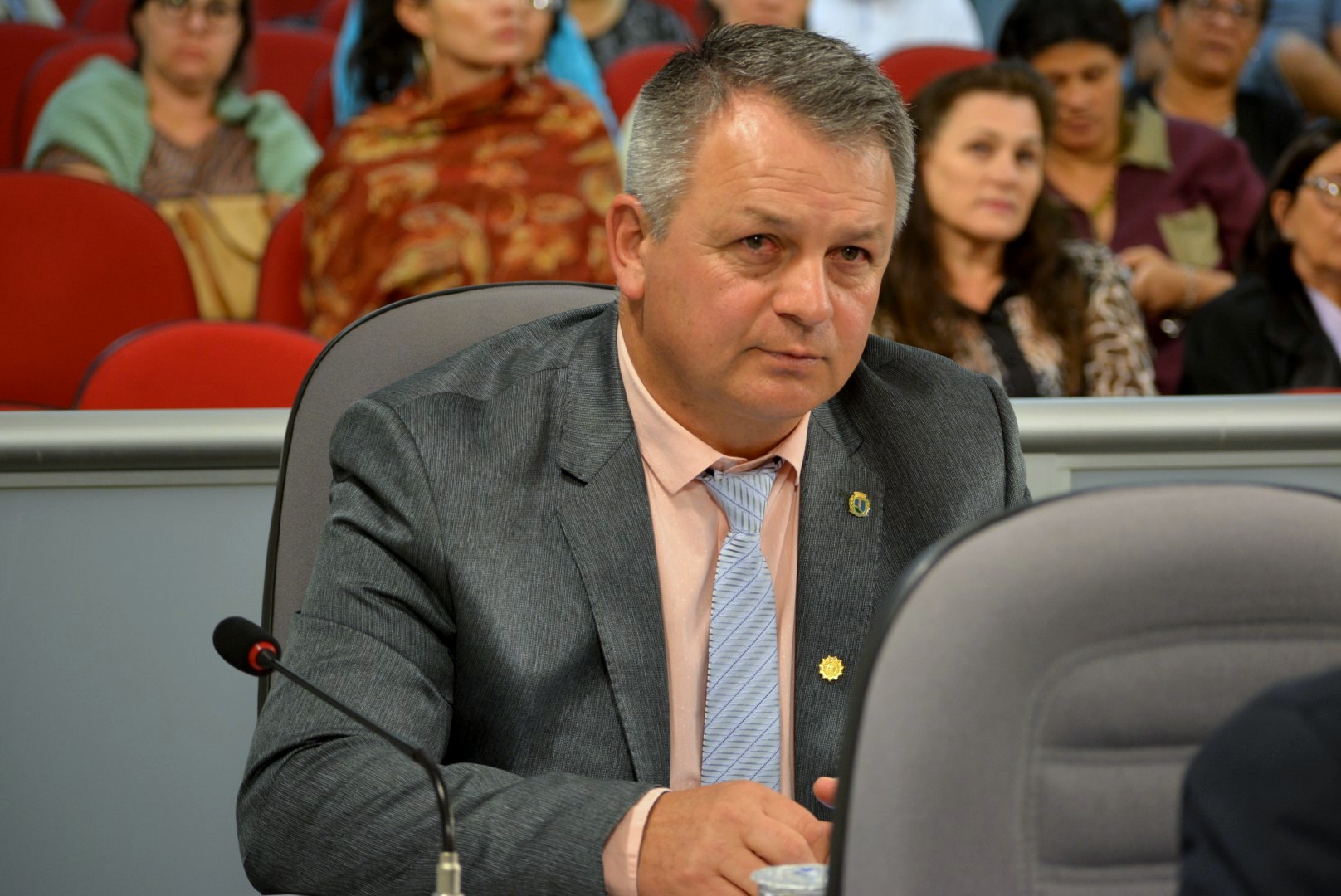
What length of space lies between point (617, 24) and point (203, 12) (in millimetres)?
1032

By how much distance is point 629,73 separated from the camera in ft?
11.3

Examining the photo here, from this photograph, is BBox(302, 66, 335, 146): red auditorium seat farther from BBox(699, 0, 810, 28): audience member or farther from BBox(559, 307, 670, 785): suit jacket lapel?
BBox(559, 307, 670, 785): suit jacket lapel

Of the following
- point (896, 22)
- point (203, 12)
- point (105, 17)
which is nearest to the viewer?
point (203, 12)

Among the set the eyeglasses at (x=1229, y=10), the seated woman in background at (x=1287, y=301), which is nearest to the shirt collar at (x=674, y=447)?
the seated woman in background at (x=1287, y=301)

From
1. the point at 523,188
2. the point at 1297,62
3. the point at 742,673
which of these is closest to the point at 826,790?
the point at 742,673

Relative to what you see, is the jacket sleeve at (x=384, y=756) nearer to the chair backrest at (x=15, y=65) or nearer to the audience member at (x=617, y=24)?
the chair backrest at (x=15, y=65)

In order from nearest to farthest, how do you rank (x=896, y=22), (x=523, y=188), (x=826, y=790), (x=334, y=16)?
(x=826, y=790)
(x=523, y=188)
(x=334, y=16)
(x=896, y=22)

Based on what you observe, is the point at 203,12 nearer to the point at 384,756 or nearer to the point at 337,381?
the point at 337,381

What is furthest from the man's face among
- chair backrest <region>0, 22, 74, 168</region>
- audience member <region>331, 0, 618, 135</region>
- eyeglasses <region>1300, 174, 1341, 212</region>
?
chair backrest <region>0, 22, 74, 168</region>

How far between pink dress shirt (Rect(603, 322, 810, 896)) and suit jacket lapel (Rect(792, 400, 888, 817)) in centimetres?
2

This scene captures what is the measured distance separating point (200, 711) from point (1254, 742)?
1.60 meters

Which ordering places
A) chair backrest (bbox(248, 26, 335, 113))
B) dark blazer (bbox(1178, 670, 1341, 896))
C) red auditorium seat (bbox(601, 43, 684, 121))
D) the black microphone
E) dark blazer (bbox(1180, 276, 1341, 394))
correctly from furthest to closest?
1. chair backrest (bbox(248, 26, 335, 113))
2. red auditorium seat (bbox(601, 43, 684, 121))
3. dark blazer (bbox(1180, 276, 1341, 394))
4. the black microphone
5. dark blazer (bbox(1178, 670, 1341, 896))

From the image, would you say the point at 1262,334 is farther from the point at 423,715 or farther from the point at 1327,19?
the point at 423,715

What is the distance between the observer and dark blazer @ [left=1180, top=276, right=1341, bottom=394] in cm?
281
